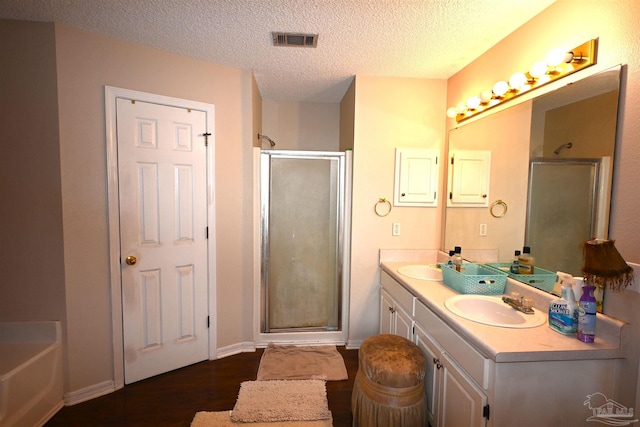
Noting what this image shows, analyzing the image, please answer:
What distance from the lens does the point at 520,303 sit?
158 cm

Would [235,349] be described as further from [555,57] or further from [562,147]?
[555,57]

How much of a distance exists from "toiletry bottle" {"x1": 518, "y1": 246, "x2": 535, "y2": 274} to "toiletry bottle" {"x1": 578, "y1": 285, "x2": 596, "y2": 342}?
1.47 ft

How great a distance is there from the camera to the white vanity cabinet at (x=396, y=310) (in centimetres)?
199

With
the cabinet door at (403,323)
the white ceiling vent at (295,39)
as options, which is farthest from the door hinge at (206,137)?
the cabinet door at (403,323)

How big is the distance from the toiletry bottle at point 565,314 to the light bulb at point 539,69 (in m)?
1.10

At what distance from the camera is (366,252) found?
269 centimetres

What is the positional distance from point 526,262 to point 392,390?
1051 millimetres

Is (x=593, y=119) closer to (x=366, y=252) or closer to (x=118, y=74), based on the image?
(x=366, y=252)

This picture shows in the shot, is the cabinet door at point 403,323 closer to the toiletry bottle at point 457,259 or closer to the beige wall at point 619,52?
the toiletry bottle at point 457,259

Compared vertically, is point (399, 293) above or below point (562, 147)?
below

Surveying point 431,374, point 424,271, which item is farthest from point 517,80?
point 431,374

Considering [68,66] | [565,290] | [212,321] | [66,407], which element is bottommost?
[66,407]

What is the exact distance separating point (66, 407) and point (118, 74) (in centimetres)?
225

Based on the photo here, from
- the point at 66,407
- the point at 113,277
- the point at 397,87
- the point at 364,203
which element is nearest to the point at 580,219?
the point at 364,203
